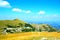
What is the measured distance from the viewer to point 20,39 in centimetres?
3788

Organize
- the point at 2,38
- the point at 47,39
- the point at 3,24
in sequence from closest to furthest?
the point at 47,39 < the point at 2,38 < the point at 3,24

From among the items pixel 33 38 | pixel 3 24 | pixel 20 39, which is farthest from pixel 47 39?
pixel 3 24

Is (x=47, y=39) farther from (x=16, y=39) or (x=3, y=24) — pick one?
(x=3, y=24)

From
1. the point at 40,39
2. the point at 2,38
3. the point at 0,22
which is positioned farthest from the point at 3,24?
the point at 40,39

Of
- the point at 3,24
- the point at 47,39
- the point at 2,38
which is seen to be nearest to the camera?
the point at 47,39

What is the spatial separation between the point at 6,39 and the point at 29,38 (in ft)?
17.6

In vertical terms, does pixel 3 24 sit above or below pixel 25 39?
above

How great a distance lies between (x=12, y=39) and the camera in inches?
1499

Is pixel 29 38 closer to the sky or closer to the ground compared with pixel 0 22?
closer to the ground

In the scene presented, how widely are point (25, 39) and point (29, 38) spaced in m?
1.13

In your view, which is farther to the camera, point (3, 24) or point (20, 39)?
point (3, 24)

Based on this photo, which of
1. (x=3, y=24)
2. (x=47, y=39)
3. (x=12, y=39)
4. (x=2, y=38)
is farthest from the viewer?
(x=3, y=24)

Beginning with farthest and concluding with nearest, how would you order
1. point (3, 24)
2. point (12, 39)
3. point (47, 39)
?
point (3, 24) → point (12, 39) → point (47, 39)

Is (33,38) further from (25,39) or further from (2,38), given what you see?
(2,38)
